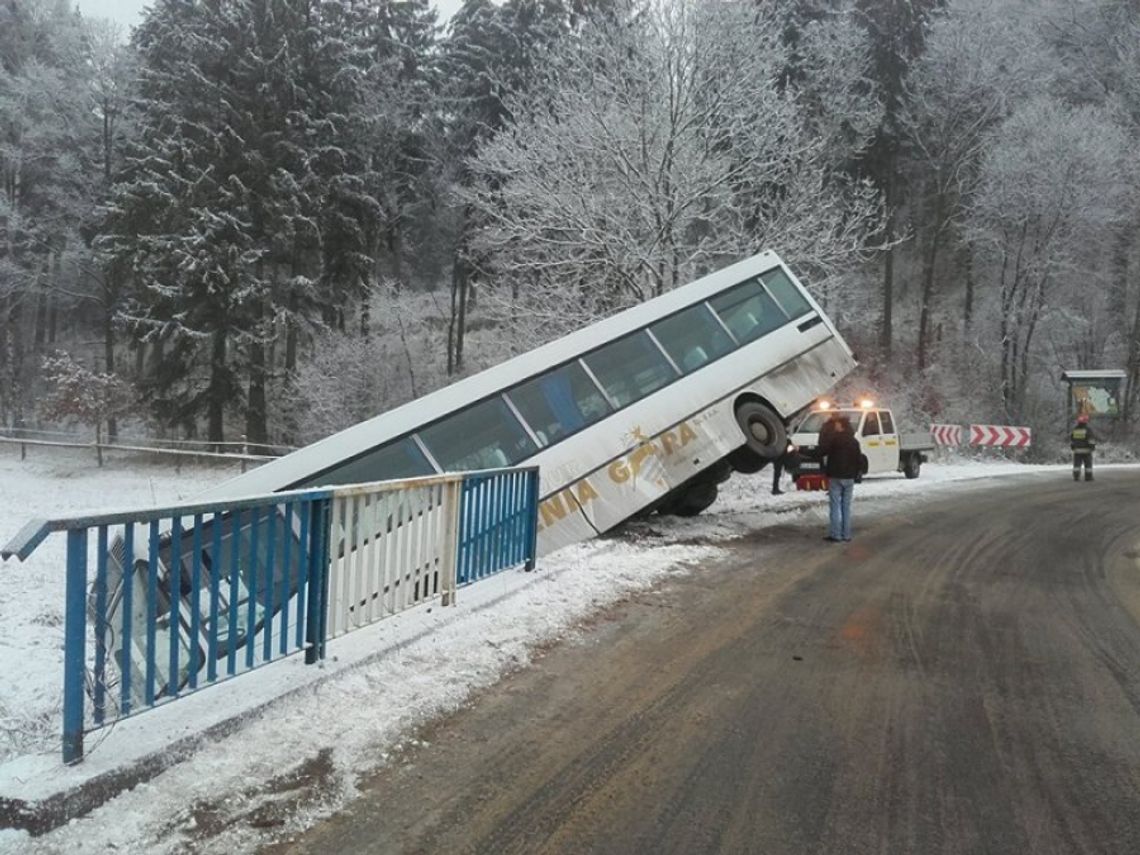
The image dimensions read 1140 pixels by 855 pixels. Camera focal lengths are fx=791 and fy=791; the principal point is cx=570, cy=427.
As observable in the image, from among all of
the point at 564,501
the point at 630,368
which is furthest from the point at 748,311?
the point at 564,501

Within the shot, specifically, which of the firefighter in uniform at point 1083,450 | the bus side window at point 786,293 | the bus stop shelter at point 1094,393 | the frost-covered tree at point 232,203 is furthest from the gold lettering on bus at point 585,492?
the bus stop shelter at point 1094,393

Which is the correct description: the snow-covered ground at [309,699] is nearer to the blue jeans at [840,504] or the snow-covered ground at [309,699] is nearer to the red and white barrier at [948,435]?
the blue jeans at [840,504]

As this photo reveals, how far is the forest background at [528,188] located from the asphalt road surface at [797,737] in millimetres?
11022

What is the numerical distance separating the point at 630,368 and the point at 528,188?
8662mm

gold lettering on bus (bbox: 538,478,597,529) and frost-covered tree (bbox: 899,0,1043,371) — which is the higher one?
frost-covered tree (bbox: 899,0,1043,371)

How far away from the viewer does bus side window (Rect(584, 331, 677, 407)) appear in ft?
32.7

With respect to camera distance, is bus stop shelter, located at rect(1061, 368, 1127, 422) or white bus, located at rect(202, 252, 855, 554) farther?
bus stop shelter, located at rect(1061, 368, 1127, 422)

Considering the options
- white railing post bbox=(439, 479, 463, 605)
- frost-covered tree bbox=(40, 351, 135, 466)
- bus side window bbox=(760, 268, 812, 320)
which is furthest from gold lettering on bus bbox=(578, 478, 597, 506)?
frost-covered tree bbox=(40, 351, 135, 466)

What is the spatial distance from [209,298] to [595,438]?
70.4 feet

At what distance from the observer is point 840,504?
10516 millimetres

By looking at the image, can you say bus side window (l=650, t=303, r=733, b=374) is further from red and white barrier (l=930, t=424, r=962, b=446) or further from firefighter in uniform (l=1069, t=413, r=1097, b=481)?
red and white barrier (l=930, t=424, r=962, b=446)

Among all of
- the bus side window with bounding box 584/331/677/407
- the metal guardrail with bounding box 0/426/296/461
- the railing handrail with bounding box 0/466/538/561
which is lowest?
the metal guardrail with bounding box 0/426/296/461

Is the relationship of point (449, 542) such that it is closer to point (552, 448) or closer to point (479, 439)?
point (479, 439)

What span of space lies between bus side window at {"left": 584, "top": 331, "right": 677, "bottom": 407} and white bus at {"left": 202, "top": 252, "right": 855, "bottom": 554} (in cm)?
2
